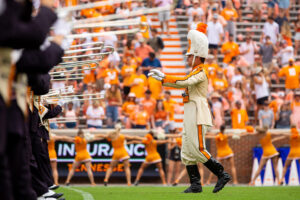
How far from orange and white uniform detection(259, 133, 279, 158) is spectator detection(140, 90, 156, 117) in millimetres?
3594

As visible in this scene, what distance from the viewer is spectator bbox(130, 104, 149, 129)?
21.2 meters

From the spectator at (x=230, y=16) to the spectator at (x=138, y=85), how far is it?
201 inches

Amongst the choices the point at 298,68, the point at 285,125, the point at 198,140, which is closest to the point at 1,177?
the point at 198,140

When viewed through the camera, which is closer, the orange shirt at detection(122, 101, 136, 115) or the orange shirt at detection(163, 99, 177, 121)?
the orange shirt at detection(122, 101, 136, 115)

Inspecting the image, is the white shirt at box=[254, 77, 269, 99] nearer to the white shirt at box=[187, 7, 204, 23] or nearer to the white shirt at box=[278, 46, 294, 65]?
the white shirt at box=[278, 46, 294, 65]

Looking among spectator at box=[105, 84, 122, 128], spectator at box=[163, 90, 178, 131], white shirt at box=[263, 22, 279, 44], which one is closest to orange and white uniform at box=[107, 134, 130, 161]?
spectator at box=[105, 84, 122, 128]

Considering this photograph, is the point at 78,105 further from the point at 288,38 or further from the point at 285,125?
the point at 288,38

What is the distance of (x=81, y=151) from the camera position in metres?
19.6

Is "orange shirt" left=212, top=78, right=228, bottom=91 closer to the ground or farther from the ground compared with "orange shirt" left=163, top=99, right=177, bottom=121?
farther from the ground

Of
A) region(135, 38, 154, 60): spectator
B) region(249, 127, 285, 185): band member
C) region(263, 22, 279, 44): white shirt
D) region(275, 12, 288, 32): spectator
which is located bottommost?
region(249, 127, 285, 185): band member

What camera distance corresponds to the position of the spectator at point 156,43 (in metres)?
24.6

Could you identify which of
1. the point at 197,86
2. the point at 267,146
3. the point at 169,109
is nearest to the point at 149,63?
the point at 169,109

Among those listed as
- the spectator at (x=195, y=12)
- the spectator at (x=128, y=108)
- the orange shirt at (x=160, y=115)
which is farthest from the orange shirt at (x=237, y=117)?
the spectator at (x=195, y=12)

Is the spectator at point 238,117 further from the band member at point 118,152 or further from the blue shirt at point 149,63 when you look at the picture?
the band member at point 118,152
